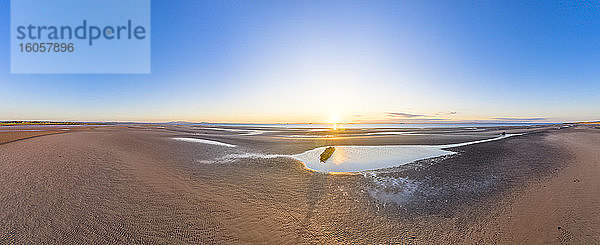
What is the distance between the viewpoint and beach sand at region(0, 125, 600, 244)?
255 inches

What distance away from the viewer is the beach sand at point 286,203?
6.46 m

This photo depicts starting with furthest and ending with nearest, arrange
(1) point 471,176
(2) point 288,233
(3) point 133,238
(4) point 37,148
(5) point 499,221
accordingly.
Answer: (4) point 37,148, (1) point 471,176, (5) point 499,221, (2) point 288,233, (3) point 133,238

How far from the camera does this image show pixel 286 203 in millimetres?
8883

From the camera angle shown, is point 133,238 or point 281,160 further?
point 281,160

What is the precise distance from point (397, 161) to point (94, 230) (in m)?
16.9

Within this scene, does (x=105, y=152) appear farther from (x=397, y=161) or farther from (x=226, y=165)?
(x=397, y=161)

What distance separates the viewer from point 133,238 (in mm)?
6152

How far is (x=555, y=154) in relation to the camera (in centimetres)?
1747

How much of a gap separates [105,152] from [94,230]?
1249 centimetres

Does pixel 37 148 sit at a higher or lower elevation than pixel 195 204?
higher

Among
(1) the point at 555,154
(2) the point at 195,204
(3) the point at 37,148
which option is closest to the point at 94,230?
(2) the point at 195,204

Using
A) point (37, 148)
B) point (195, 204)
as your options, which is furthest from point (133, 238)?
point (37, 148)

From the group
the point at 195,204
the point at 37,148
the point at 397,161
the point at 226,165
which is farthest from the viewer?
the point at 397,161

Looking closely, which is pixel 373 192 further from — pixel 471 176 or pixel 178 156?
pixel 178 156
